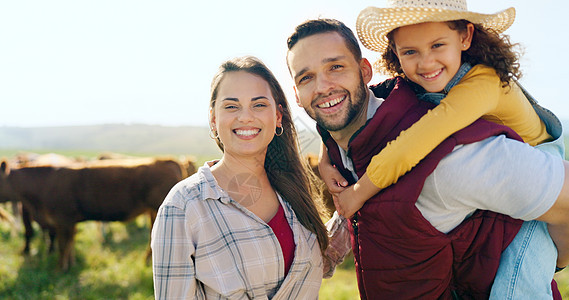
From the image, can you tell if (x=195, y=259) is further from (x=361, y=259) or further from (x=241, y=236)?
(x=361, y=259)

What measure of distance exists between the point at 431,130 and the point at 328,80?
675 millimetres

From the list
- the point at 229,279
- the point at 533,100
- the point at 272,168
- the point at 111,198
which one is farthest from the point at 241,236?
the point at 111,198

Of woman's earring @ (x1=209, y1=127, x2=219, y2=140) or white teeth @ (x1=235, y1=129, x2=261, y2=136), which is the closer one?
white teeth @ (x1=235, y1=129, x2=261, y2=136)

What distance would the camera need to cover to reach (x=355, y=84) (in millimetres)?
2260

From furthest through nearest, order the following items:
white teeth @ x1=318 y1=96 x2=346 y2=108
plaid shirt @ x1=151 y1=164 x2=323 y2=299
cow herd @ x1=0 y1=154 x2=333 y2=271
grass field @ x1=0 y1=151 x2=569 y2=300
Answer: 1. cow herd @ x1=0 y1=154 x2=333 y2=271
2. grass field @ x1=0 y1=151 x2=569 y2=300
3. white teeth @ x1=318 y1=96 x2=346 y2=108
4. plaid shirt @ x1=151 y1=164 x2=323 y2=299

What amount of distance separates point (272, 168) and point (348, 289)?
3.49 m

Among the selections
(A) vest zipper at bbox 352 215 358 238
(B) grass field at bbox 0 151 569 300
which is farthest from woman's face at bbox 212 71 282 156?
(B) grass field at bbox 0 151 569 300

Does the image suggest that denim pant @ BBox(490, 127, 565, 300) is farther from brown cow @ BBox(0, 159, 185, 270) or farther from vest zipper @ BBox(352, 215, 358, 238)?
brown cow @ BBox(0, 159, 185, 270)

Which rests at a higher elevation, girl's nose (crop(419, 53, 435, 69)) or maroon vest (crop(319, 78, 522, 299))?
girl's nose (crop(419, 53, 435, 69))

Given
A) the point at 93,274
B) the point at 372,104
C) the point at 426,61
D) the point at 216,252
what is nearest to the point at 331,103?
the point at 372,104

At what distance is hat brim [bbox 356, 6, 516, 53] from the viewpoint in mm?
1899

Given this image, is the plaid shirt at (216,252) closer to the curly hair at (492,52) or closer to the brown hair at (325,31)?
the brown hair at (325,31)

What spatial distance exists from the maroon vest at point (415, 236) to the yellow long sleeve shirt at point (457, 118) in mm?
51

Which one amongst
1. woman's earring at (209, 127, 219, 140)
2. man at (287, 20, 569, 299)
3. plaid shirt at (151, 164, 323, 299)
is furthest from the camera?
woman's earring at (209, 127, 219, 140)
